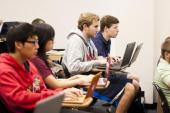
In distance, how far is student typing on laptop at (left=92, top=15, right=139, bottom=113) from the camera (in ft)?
13.0

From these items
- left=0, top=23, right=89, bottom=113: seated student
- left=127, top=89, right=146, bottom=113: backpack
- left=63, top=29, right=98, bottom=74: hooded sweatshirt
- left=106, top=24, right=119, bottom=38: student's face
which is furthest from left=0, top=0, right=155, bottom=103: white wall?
left=0, top=23, right=89, bottom=113: seated student

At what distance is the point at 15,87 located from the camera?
2.04 meters

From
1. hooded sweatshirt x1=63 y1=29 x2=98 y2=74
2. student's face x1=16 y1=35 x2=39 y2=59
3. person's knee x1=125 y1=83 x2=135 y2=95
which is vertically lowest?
person's knee x1=125 y1=83 x2=135 y2=95

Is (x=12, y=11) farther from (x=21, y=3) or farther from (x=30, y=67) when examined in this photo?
(x=30, y=67)

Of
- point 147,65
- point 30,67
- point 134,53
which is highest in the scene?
point 30,67

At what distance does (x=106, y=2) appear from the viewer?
552cm

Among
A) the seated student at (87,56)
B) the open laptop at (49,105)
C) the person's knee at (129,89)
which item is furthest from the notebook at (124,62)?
the open laptop at (49,105)

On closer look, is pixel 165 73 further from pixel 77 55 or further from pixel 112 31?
pixel 112 31

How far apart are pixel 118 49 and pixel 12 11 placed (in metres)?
1.99

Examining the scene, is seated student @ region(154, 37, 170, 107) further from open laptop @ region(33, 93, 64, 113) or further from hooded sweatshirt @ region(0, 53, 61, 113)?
open laptop @ region(33, 93, 64, 113)

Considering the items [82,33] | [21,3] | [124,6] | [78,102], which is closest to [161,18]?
[124,6]

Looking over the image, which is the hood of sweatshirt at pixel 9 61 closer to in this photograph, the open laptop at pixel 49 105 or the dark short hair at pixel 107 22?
the open laptop at pixel 49 105

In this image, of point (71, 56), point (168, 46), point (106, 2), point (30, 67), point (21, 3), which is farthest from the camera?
point (21, 3)

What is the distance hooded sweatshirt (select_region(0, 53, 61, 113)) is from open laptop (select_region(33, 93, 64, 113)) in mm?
514
